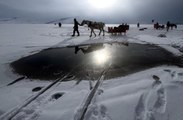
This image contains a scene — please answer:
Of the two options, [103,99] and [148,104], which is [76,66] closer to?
[103,99]

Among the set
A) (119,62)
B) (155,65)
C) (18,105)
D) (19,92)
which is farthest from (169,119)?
(119,62)

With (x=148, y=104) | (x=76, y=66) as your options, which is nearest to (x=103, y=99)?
(x=148, y=104)

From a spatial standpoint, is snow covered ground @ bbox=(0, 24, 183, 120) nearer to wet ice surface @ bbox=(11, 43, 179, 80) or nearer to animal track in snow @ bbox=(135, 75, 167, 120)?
animal track in snow @ bbox=(135, 75, 167, 120)

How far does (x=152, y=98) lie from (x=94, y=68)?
11.8ft

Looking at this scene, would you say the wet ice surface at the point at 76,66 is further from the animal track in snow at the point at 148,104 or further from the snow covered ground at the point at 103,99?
A: the animal track in snow at the point at 148,104

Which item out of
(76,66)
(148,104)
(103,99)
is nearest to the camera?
(148,104)

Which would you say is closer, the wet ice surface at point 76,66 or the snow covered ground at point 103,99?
the snow covered ground at point 103,99

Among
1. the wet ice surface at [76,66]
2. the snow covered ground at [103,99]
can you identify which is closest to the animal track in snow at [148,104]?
the snow covered ground at [103,99]

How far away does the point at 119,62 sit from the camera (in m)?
9.28

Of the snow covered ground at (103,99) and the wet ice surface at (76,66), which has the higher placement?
the wet ice surface at (76,66)

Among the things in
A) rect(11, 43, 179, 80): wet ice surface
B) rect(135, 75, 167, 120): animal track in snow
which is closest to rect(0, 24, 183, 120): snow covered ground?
rect(135, 75, 167, 120): animal track in snow

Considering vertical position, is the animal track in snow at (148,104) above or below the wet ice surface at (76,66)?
below

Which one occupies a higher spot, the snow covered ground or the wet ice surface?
the wet ice surface

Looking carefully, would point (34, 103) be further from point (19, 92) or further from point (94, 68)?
point (94, 68)
